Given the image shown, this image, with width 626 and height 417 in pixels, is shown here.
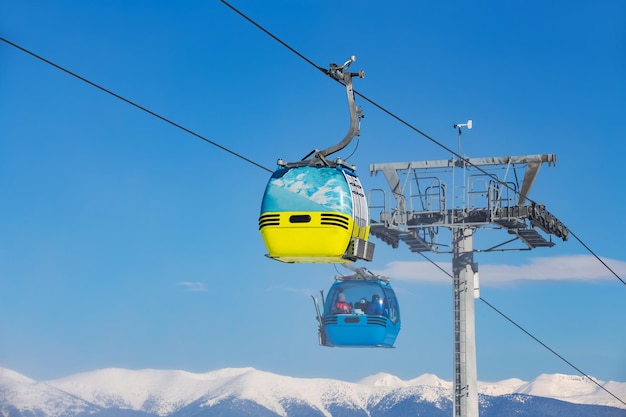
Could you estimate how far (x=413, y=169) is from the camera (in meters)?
44.7

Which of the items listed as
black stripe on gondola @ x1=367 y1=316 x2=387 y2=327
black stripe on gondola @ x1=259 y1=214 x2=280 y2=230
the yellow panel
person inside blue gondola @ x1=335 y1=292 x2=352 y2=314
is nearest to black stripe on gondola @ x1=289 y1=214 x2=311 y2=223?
the yellow panel

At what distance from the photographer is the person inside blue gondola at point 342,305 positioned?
137 feet

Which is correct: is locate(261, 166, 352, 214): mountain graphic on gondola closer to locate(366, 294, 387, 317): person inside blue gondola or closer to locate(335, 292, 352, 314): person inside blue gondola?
locate(366, 294, 387, 317): person inside blue gondola

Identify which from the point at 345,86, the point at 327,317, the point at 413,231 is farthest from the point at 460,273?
the point at 345,86

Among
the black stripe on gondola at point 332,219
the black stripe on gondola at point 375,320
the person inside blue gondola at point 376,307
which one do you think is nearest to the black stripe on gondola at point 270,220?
the black stripe on gondola at point 332,219

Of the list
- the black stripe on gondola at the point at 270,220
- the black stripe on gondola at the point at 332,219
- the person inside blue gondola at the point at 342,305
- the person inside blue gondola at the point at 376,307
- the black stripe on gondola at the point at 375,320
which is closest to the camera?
the black stripe on gondola at the point at 332,219

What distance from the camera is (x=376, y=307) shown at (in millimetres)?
41375

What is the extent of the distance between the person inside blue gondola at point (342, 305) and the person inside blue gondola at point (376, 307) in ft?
2.57

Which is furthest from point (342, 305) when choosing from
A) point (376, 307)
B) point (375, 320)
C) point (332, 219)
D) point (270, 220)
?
point (332, 219)

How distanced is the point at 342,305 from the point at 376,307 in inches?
52.1

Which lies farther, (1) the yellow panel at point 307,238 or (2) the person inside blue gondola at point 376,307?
(2) the person inside blue gondola at point 376,307

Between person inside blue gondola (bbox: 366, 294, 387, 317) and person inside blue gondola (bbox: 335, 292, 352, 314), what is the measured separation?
2.57 feet

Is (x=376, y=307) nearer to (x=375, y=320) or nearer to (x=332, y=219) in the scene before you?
(x=375, y=320)

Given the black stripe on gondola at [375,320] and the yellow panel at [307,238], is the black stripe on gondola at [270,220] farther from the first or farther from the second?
the black stripe on gondola at [375,320]
